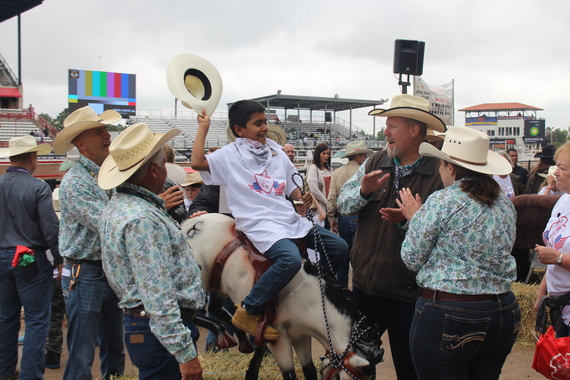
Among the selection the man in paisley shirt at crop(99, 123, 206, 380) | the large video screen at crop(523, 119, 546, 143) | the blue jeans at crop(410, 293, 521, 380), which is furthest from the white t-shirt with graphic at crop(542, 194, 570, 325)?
the large video screen at crop(523, 119, 546, 143)

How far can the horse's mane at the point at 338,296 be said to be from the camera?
10.1 feet

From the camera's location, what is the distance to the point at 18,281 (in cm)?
396

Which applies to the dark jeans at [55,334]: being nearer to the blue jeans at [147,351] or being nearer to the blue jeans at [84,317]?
the blue jeans at [84,317]

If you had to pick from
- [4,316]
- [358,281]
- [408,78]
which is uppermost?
[408,78]

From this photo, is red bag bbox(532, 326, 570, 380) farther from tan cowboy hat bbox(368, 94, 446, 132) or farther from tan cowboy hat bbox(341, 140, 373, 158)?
tan cowboy hat bbox(341, 140, 373, 158)

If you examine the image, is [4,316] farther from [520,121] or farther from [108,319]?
[520,121]

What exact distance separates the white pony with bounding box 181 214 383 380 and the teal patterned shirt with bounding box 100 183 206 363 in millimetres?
1013

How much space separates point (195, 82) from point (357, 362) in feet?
7.14

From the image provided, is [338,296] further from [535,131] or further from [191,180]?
[535,131]

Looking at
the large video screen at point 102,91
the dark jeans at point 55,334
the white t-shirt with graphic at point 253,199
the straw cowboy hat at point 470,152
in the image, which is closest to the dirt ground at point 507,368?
the dark jeans at point 55,334

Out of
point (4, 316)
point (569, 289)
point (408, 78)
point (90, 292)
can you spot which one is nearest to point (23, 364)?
point (4, 316)

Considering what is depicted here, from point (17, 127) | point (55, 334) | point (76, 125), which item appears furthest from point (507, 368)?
point (17, 127)

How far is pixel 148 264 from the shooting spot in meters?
2.11

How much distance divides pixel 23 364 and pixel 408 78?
6647 millimetres
